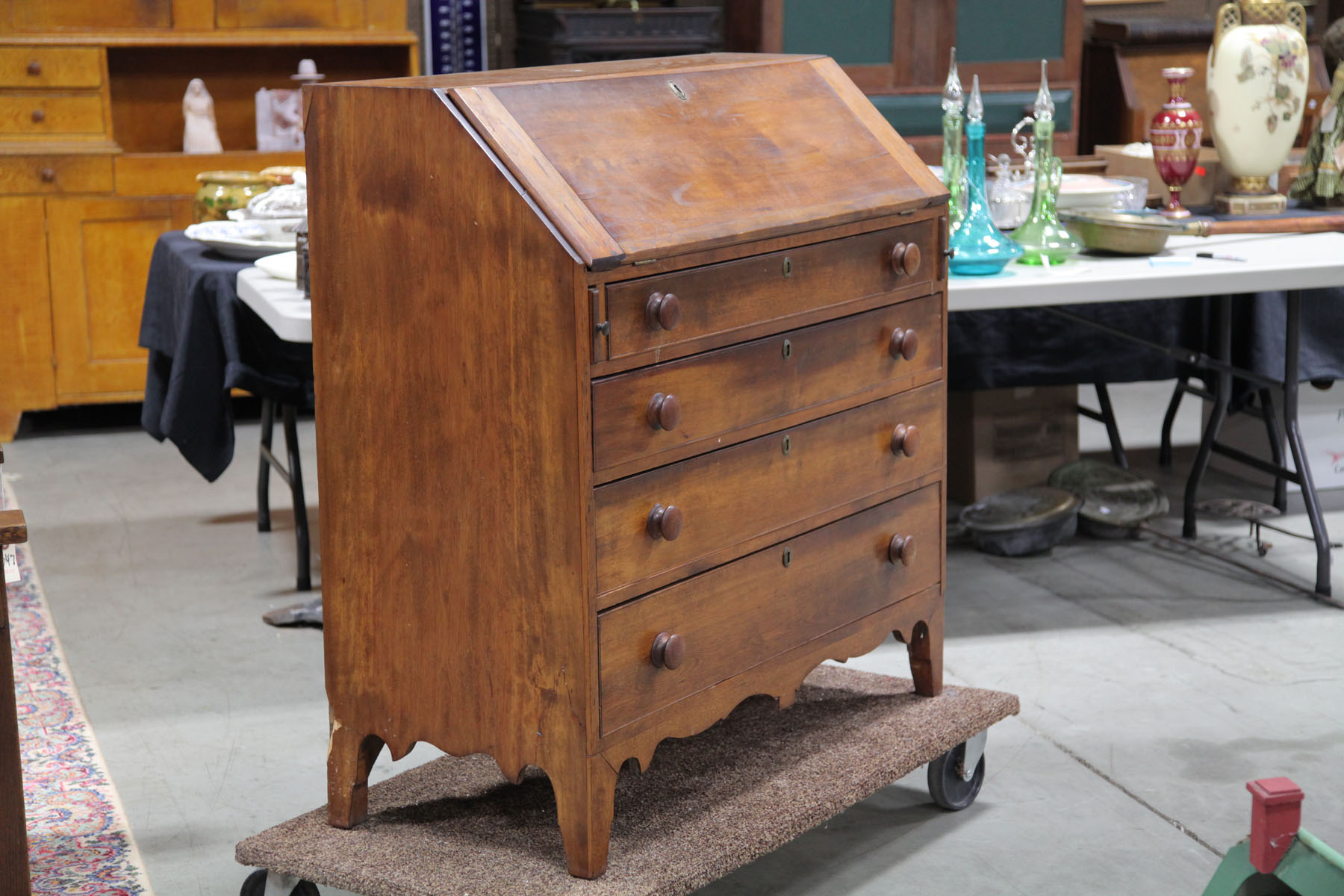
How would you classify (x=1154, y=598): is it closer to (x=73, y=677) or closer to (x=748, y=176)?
(x=748, y=176)

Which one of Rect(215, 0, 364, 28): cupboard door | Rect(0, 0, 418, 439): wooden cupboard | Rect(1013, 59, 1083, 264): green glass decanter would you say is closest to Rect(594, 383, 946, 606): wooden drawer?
Rect(1013, 59, 1083, 264): green glass decanter

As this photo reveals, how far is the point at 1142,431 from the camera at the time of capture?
5.67 metres

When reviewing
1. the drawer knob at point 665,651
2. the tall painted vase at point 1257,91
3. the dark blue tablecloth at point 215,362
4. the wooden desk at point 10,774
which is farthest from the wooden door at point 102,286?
the drawer knob at point 665,651

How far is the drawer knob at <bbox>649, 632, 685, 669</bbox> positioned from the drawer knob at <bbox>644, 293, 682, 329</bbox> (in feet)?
1.44

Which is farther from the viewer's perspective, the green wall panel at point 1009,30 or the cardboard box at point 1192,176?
the green wall panel at point 1009,30

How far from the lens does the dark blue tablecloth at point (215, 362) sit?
12.6 feet

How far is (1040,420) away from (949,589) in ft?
2.96

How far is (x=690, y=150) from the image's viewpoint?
7.59 feet

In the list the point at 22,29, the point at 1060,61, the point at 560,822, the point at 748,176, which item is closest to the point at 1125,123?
the point at 1060,61

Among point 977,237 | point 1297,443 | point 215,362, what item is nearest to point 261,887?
point 215,362

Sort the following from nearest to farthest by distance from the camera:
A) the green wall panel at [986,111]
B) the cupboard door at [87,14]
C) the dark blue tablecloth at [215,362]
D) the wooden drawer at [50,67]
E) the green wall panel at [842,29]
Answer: the dark blue tablecloth at [215,362] < the wooden drawer at [50,67] < the cupboard door at [87,14] < the green wall panel at [842,29] < the green wall panel at [986,111]

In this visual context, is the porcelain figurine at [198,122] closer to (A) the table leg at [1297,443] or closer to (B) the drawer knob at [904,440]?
(A) the table leg at [1297,443]

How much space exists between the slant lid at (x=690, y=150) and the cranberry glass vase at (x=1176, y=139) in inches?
64.9

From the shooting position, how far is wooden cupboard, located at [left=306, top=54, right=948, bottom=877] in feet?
6.91
